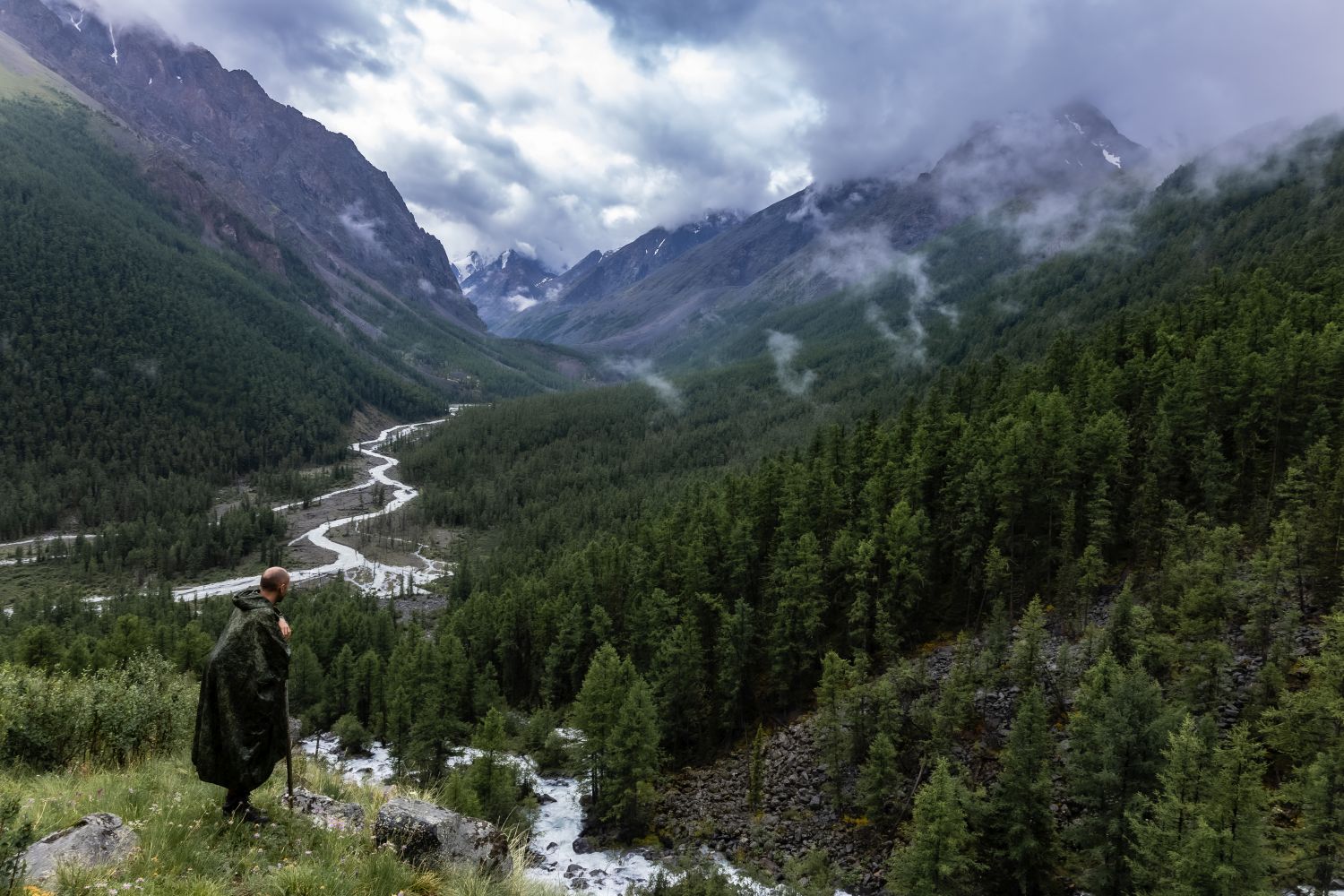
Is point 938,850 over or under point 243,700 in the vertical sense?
under

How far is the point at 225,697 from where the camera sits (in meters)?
Answer: 9.01

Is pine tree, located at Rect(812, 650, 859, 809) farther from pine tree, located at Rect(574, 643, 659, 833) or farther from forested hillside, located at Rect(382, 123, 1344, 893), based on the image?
pine tree, located at Rect(574, 643, 659, 833)

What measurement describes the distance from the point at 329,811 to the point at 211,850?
10.8 feet

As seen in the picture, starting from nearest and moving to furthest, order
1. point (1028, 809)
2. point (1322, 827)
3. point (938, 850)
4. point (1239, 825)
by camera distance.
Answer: point (1239, 825) < point (1322, 827) < point (938, 850) < point (1028, 809)

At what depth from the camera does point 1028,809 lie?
30.5m

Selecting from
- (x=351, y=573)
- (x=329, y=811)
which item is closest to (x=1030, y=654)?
(x=329, y=811)

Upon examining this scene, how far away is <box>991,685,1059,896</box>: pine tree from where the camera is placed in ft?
98.9

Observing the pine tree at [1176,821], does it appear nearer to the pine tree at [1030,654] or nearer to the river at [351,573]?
the pine tree at [1030,654]

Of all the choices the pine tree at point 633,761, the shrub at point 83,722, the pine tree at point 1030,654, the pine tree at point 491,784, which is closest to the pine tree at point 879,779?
the pine tree at point 1030,654

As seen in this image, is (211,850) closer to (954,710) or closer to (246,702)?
(246,702)

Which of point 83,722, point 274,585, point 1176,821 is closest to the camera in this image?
point 274,585

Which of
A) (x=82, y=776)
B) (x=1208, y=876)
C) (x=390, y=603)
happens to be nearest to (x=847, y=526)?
(x=1208, y=876)

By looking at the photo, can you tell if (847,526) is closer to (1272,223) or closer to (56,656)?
(56,656)

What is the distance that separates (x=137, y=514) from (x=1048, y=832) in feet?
675
